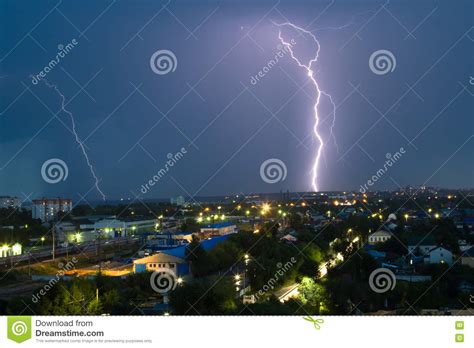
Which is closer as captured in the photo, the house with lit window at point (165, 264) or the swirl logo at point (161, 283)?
the swirl logo at point (161, 283)

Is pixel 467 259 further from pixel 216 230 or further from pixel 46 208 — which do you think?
pixel 46 208

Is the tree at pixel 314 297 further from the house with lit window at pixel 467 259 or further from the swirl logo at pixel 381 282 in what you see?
the house with lit window at pixel 467 259

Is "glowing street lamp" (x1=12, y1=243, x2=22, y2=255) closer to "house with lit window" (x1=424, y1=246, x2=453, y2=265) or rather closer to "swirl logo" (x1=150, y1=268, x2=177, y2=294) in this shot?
"swirl logo" (x1=150, y1=268, x2=177, y2=294)

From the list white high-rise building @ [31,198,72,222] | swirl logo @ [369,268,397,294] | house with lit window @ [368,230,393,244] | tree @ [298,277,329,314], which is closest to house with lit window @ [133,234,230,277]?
tree @ [298,277,329,314]

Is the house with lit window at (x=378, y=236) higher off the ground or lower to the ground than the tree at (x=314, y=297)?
higher
